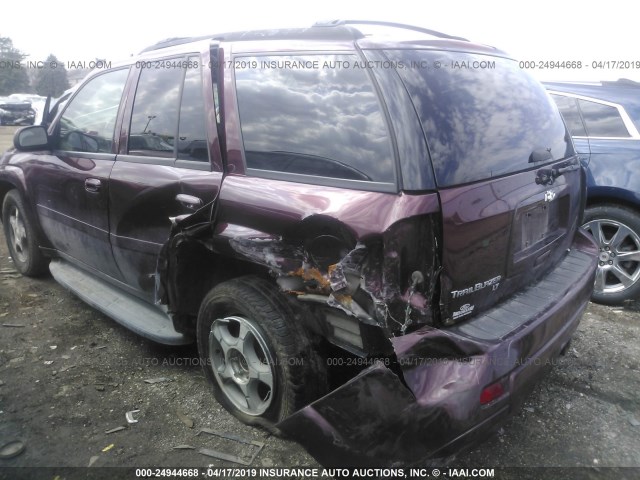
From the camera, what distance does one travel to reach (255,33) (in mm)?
2596

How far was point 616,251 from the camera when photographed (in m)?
4.15

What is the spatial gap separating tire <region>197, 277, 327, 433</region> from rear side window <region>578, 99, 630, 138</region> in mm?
3489

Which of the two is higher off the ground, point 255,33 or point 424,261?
point 255,33

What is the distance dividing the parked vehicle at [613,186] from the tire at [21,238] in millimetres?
4876

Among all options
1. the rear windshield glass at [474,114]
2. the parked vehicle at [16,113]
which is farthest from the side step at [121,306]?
the parked vehicle at [16,113]

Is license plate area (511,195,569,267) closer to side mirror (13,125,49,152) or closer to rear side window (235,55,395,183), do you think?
rear side window (235,55,395,183)

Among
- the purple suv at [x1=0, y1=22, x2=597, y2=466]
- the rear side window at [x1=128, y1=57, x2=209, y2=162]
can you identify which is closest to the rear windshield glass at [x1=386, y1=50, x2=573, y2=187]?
the purple suv at [x1=0, y1=22, x2=597, y2=466]

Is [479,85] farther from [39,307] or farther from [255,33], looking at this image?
[39,307]

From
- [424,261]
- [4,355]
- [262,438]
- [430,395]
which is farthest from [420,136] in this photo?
[4,355]

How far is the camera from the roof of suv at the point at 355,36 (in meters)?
2.17

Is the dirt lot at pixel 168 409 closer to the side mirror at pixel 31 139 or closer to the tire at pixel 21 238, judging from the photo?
the tire at pixel 21 238

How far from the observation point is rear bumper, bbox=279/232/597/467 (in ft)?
5.74

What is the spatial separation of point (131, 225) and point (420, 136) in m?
1.97

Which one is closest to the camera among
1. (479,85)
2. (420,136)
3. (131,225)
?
(420,136)
